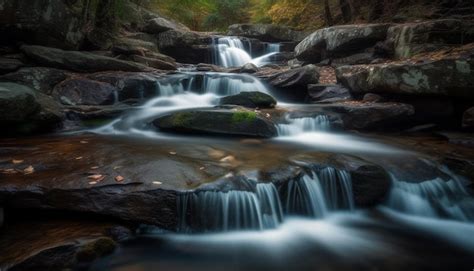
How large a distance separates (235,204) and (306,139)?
334 centimetres

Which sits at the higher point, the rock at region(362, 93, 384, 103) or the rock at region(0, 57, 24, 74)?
the rock at region(0, 57, 24, 74)

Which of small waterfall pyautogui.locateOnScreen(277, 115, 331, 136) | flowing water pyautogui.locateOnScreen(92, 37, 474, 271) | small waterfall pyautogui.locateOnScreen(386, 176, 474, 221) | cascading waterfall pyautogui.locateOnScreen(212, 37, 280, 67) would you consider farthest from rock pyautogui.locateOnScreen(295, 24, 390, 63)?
small waterfall pyautogui.locateOnScreen(386, 176, 474, 221)

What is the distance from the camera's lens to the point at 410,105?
735cm

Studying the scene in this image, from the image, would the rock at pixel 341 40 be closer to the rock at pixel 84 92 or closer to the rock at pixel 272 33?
the rock at pixel 272 33

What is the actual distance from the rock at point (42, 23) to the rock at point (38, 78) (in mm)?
1025

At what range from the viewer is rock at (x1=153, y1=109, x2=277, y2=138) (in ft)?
21.1

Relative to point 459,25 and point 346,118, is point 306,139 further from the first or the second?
point 459,25

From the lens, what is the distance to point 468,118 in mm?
6656

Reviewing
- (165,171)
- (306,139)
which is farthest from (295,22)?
(165,171)

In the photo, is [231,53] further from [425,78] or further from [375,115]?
[425,78]

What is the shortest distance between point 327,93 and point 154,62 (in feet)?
18.9

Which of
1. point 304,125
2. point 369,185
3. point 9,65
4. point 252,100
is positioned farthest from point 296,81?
point 9,65

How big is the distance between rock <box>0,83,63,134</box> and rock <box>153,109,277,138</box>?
229 centimetres

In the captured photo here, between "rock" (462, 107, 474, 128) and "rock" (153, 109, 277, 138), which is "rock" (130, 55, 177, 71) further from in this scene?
"rock" (462, 107, 474, 128)
